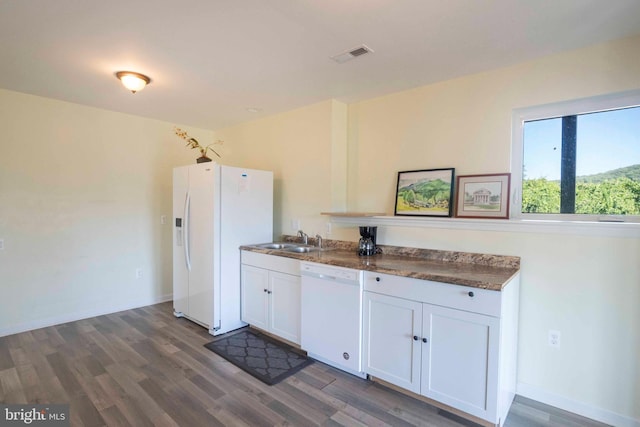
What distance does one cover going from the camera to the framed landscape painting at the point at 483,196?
241 centimetres

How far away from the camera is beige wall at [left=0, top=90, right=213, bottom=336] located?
3156mm

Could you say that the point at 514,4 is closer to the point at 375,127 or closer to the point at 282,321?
the point at 375,127

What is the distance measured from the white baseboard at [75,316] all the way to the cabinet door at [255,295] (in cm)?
158

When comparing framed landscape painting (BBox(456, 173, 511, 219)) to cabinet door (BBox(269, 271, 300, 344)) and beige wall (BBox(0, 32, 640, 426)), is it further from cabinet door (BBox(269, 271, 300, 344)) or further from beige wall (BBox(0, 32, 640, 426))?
cabinet door (BBox(269, 271, 300, 344))

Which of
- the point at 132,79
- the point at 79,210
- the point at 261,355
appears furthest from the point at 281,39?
the point at 79,210

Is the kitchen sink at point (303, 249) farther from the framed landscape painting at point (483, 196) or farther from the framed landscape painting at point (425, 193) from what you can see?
the framed landscape painting at point (483, 196)

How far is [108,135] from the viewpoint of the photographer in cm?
372

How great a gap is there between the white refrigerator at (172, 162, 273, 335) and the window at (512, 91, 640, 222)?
8.14 ft

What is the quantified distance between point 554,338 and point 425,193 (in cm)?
139

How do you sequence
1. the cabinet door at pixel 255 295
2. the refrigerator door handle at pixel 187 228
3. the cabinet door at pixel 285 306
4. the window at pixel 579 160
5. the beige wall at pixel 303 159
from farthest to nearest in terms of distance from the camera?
the refrigerator door handle at pixel 187 228, the beige wall at pixel 303 159, the cabinet door at pixel 255 295, the cabinet door at pixel 285 306, the window at pixel 579 160

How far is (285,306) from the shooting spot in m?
2.92

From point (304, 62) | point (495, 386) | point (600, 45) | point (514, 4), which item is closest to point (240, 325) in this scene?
point (495, 386)

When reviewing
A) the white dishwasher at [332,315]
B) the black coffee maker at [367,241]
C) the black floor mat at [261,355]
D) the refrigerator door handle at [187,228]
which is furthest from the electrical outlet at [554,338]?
the refrigerator door handle at [187,228]

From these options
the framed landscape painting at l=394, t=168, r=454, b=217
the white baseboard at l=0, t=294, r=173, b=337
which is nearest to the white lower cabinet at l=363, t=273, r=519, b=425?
the framed landscape painting at l=394, t=168, r=454, b=217
